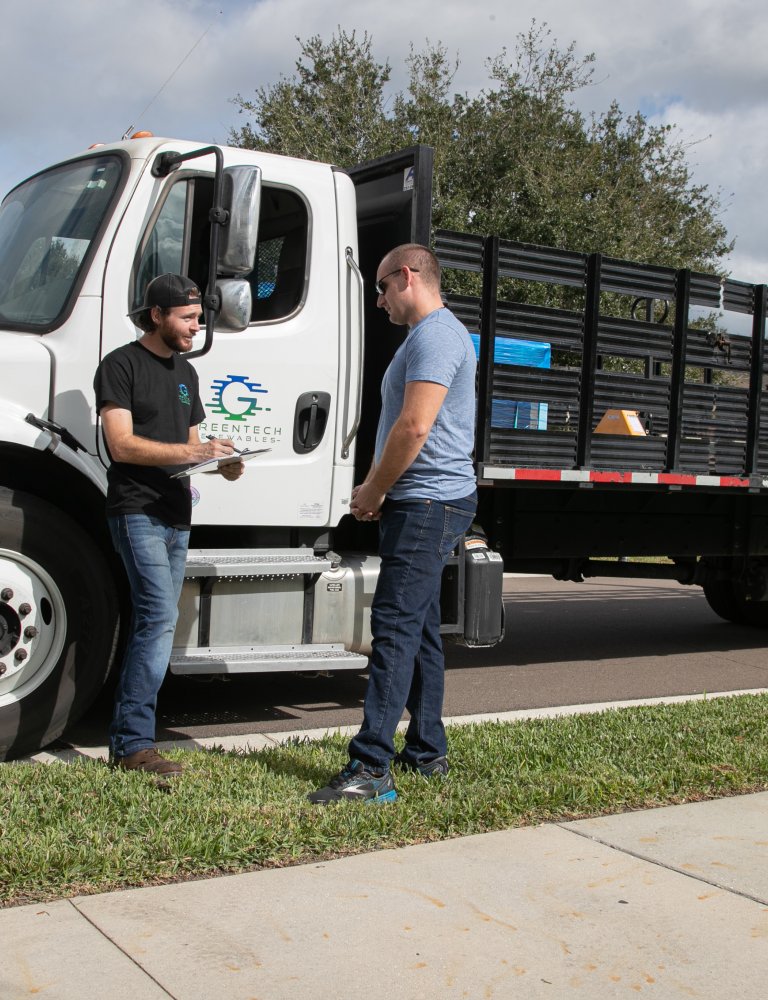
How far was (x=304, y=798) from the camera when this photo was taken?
4.14 m

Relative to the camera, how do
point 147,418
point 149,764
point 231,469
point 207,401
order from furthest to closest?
point 207,401, point 231,469, point 147,418, point 149,764

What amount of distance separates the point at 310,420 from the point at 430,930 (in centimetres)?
295

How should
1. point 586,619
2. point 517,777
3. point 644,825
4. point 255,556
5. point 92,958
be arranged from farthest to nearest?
1. point 586,619
2. point 255,556
3. point 517,777
4. point 644,825
5. point 92,958

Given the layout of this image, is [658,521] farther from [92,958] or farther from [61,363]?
[92,958]

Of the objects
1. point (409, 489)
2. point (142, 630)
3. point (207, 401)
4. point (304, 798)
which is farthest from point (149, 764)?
point (207, 401)

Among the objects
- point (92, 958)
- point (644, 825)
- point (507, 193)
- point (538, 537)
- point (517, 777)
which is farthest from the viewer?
point (507, 193)

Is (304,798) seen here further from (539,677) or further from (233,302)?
(539,677)

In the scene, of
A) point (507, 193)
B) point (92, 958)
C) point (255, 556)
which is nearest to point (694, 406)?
point (255, 556)

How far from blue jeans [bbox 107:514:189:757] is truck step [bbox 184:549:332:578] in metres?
0.71

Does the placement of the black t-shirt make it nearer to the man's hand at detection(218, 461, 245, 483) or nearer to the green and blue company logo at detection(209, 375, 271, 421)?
the man's hand at detection(218, 461, 245, 483)

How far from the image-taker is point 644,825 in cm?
420

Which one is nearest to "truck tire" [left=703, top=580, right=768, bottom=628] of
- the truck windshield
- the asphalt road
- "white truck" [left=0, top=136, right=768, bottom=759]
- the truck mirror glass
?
the asphalt road

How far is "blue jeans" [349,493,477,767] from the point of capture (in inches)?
163

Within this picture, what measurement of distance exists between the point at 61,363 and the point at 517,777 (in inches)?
103
